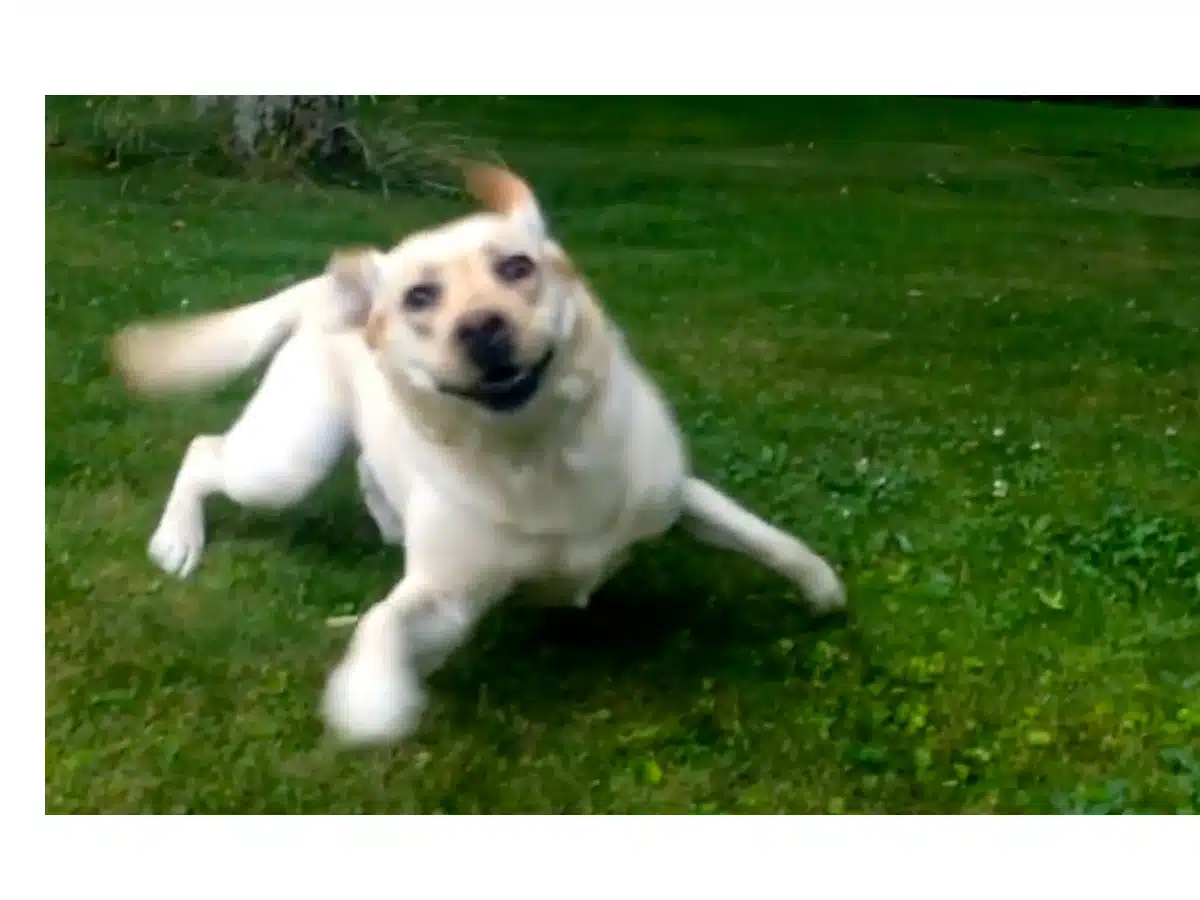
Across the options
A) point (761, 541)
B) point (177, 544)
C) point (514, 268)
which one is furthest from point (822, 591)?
point (177, 544)

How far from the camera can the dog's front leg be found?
2.16 meters

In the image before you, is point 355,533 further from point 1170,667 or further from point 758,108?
point 1170,667

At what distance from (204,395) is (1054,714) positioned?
1.18m

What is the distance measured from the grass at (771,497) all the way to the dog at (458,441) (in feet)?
0.17

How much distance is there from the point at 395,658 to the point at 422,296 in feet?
1.38

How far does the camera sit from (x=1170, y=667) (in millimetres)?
2334

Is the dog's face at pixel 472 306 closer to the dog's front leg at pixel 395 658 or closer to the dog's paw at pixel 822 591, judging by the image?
the dog's front leg at pixel 395 658

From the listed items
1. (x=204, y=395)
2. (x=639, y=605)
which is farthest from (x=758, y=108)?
(x=204, y=395)

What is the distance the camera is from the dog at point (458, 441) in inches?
83.0

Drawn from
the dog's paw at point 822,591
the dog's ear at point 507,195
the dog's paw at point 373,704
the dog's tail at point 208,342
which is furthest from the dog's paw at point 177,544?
the dog's paw at point 822,591

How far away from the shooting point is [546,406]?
2137 mm

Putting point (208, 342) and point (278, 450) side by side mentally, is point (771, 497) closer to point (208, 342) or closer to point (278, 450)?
point (278, 450)

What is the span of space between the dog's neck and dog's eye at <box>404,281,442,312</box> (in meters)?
0.08

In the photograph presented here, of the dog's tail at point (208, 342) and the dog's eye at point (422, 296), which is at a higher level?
the dog's eye at point (422, 296)
